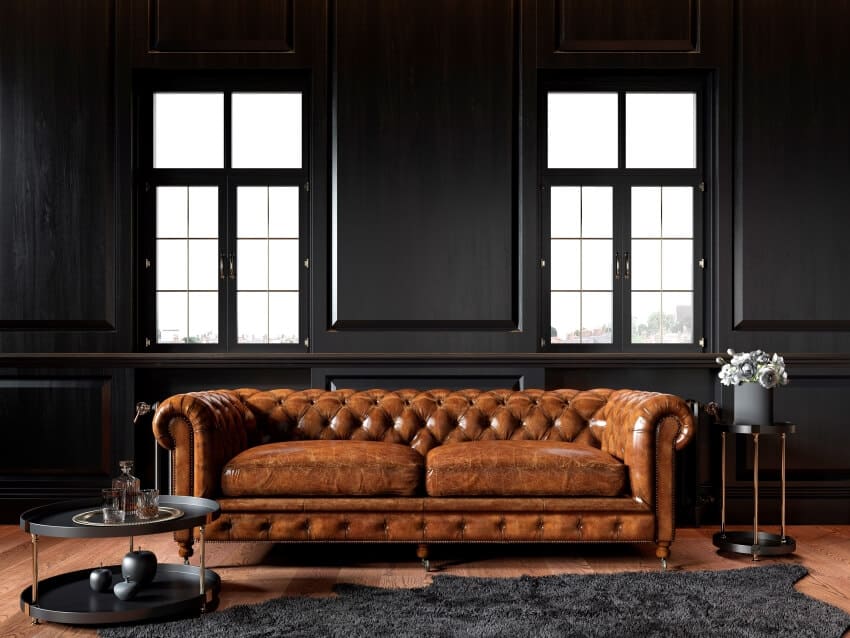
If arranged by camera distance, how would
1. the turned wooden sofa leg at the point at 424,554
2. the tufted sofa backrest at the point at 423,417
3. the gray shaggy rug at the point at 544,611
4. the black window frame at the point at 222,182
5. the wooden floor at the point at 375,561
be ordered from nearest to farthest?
the gray shaggy rug at the point at 544,611
the wooden floor at the point at 375,561
the turned wooden sofa leg at the point at 424,554
the tufted sofa backrest at the point at 423,417
the black window frame at the point at 222,182

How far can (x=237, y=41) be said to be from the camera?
4.91 meters

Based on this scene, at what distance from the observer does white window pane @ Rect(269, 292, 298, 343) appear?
16.5 feet

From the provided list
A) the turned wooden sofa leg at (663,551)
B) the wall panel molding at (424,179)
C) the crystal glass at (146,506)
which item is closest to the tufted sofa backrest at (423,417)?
the wall panel molding at (424,179)

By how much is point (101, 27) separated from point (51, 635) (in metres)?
3.39

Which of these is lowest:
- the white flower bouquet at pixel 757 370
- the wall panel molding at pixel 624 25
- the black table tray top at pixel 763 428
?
the black table tray top at pixel 763 428

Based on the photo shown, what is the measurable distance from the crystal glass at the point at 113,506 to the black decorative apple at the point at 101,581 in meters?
0.24

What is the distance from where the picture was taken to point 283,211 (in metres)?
5.06

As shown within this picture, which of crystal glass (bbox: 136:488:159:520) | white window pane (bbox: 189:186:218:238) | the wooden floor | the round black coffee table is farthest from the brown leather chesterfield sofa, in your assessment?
white window pane (bbox: 189:186:218:238)

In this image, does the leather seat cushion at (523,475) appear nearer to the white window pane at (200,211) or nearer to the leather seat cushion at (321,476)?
the leather seat cushion at (321,476)

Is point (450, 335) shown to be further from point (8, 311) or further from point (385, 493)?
point (8, 311)

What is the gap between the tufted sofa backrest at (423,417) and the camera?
4.42 meters

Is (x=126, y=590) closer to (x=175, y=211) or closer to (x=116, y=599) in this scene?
(x=116, y=599)

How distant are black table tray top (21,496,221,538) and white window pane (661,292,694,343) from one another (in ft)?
9.28

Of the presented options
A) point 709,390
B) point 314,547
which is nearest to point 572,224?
point 709,390
